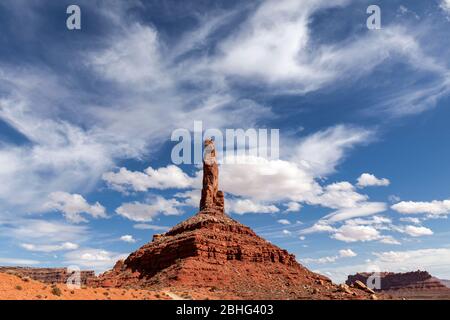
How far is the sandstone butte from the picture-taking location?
69.4 m

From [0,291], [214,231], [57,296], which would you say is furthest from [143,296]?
[214,231]

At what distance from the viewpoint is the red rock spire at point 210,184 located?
340ft

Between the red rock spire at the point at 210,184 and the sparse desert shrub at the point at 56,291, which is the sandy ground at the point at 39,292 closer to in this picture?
the sparse desert shrub at the point at 56,291

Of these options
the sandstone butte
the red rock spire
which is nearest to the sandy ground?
the sandstone butte

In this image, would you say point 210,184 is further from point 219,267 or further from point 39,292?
point 39,292

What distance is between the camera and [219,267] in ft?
251

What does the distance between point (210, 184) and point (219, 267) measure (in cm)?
3235

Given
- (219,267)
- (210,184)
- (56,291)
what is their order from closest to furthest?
(56,291), (219,267), (210,184)

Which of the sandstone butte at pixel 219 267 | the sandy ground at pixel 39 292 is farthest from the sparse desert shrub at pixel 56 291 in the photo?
the sandstone butte at pixel 219 267

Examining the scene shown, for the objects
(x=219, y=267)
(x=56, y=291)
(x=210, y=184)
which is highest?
(x=210, y=184)

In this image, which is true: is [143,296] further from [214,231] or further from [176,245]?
[214,231]

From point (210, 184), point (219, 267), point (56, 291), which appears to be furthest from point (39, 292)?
point (210, 184)
